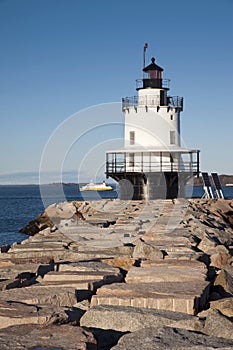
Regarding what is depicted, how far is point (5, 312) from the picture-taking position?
414cm

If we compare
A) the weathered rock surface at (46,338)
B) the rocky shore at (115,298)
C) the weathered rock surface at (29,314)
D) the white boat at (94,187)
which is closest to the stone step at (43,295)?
the rocky shore at (115,298)

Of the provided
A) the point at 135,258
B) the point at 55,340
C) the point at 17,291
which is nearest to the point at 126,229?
the point at 135,258

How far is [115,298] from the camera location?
4609 mm

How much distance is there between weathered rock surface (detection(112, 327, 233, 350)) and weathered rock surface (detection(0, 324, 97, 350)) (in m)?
0.24

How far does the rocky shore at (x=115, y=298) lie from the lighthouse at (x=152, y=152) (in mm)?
12755

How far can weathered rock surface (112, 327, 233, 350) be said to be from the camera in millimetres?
3426

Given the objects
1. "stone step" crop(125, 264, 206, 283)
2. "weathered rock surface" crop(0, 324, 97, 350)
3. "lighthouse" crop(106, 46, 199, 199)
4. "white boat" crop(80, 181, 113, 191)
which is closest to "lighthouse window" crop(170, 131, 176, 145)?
"lighthouse" crop(106, 46, 199, 199)

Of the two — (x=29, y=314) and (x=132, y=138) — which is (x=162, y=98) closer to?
(x=132, y=138)

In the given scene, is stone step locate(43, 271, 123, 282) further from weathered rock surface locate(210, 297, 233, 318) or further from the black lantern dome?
the black lantern dome

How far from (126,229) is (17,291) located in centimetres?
584

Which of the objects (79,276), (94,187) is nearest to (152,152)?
(79,276)

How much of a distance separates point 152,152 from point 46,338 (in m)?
17.8

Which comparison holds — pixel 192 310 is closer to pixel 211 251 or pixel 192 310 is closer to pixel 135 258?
pixel 135 258

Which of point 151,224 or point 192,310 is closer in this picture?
point 192,310
